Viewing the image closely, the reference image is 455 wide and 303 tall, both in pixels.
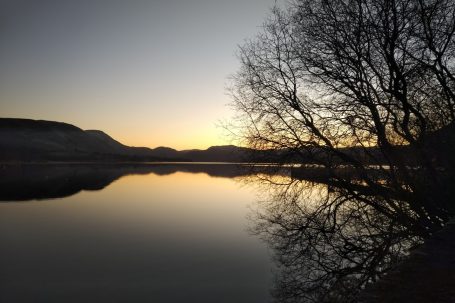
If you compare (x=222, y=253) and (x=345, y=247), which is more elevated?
(x=345, y=247)

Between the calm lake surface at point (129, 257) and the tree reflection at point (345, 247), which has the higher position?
the tree reflection at point (345, 247)

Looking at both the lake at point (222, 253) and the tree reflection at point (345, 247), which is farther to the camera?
the tree reflection at point (345, 247)

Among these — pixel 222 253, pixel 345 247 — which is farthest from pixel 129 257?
pixel 345 247

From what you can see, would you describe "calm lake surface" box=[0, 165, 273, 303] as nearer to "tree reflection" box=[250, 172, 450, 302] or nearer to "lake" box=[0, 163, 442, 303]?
"lake" box=[0, 163, 442, 303]

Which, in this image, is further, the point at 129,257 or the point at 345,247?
the point at 129,257

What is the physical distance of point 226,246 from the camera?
20344 mm

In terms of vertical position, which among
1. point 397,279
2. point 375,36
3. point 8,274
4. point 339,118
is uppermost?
point 375,36

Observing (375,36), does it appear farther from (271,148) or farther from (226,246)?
(226,246)

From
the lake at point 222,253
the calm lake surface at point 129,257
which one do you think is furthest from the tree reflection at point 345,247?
the calm lake surface at point 129,257

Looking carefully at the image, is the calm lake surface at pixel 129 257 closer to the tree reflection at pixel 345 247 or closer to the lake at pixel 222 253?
the lake at pixel 222 253

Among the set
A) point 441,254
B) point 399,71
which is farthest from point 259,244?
point 441,254

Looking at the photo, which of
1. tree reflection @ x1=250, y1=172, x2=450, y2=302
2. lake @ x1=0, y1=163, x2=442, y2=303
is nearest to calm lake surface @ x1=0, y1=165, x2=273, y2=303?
lake @ x1=0, y1=163, x2=442, y2=303

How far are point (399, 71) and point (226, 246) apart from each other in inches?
439

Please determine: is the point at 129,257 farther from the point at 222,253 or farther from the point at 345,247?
the point at 345,247
